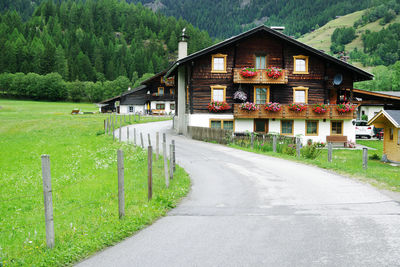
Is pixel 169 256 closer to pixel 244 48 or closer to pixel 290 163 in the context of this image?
pixel 290 163

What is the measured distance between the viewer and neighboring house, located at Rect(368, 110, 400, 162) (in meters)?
24.8

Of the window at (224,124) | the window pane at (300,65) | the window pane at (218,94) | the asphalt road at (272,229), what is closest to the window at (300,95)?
the window pane at (300,65)

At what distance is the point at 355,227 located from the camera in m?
7.53

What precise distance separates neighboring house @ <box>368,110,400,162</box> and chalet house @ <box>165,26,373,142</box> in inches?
259

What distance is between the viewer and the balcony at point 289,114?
32594 mm

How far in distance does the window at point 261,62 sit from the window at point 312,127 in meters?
6.52

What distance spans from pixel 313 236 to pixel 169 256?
8.99ft

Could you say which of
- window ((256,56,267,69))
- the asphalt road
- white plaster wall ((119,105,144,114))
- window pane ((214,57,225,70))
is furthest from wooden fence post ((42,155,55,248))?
white plaster wall ((119,105,144,114))

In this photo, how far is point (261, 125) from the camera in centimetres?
3409

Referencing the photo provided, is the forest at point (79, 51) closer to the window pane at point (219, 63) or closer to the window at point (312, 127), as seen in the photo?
the window pane at point (219, 63)

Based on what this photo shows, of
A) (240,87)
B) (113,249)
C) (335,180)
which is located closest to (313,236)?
(113,249)

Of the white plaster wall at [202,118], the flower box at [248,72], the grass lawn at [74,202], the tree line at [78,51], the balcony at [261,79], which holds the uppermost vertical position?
the tree line at [78,51]

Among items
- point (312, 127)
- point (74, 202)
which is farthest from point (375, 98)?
point (74, 202)

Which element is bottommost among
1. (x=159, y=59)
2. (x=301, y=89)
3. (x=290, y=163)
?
(x=290, y=163)
